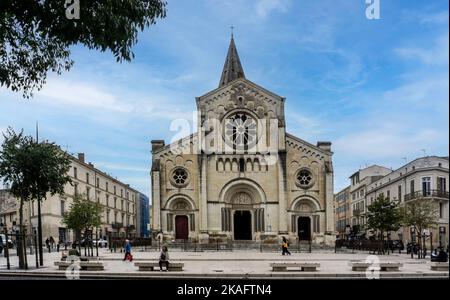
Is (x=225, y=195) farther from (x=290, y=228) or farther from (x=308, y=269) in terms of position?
(x=308, y=269)

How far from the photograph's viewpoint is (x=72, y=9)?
23.0 feet

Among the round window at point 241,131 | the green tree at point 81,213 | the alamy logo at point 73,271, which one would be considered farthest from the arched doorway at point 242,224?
the alamy logo at point 73,271

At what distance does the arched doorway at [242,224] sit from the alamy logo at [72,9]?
41.9m

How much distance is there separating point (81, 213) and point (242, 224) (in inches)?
1306

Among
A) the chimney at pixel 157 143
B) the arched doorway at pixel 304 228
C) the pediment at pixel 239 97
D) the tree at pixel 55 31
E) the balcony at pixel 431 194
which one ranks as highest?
the pediment at pixel 239 97

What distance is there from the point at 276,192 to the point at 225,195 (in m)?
4.95

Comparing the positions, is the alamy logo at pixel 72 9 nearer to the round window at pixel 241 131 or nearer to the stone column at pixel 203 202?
the round window at pixel 241 131

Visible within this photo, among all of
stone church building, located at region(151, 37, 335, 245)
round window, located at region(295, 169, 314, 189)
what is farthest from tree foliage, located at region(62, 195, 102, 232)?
round window, located at region(295, 169, 314, 189)

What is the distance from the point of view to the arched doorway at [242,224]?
48100 mm

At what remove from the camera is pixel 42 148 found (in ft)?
57.0

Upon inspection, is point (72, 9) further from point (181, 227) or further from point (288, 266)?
point (181, 227)

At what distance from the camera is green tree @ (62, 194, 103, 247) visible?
→ 15713 millimetres

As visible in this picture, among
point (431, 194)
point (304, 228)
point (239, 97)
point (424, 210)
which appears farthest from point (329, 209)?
point (431, 194)
